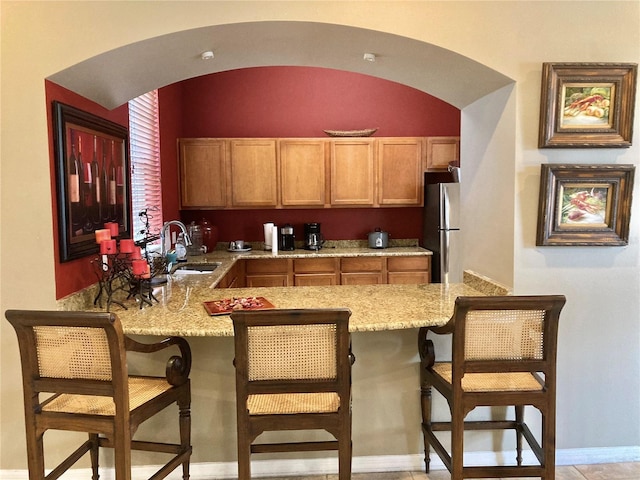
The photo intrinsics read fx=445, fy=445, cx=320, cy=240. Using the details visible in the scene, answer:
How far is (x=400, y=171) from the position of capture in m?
4.95

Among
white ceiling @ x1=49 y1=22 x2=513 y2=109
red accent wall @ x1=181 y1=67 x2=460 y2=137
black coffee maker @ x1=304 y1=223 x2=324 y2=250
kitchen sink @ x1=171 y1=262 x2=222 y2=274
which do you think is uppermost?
red accent wall @ x1=181 y1=67 x2=460 y2=137

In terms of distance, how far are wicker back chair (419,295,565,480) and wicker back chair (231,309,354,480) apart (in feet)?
1.46

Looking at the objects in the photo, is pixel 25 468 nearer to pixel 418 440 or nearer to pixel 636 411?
pixel 418 440

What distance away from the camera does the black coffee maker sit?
16.6ft

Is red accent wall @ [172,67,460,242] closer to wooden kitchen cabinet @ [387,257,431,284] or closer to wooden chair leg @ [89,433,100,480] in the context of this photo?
wooden kitchen cabinet @ [387,257,431,284]

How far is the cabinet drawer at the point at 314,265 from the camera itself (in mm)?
4699

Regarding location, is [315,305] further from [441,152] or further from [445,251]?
[441,152]

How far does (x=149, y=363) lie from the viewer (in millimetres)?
2234

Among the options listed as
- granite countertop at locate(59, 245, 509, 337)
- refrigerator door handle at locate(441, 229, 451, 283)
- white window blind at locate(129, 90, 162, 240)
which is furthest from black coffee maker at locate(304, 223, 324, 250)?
granite countertop at locate(59, 245, 509, 337)

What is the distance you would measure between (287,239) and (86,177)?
2.83 meters

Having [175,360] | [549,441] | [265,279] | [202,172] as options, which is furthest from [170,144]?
[549,441]

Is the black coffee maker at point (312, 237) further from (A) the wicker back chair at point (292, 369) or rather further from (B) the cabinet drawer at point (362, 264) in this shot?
(A) the wicker back chair at point (292, 369)

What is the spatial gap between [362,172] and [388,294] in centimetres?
274

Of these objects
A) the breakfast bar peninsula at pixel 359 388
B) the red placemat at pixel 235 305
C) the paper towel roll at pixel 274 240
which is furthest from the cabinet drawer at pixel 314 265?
the red placemat at pixel 235 305
